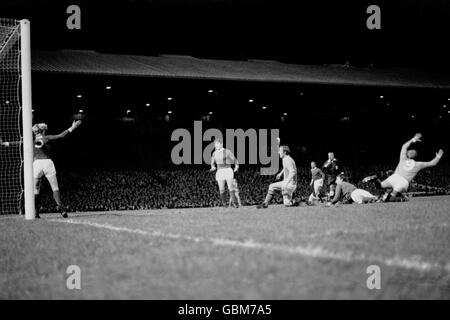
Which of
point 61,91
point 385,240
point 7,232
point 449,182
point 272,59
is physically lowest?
point 449,182

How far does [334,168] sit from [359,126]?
10354 mm

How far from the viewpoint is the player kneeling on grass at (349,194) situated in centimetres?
1602

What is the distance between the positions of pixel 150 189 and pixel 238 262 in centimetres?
1732

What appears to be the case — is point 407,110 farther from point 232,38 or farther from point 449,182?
point 232,38

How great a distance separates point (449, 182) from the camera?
1037 inches

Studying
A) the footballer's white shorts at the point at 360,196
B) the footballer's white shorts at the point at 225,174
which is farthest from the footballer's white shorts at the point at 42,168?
the footballer's white shorts at the point at 360,196

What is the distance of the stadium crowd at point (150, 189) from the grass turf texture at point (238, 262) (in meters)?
12.3

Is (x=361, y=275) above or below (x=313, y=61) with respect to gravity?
below


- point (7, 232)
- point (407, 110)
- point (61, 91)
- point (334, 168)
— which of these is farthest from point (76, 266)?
point (407, 110)

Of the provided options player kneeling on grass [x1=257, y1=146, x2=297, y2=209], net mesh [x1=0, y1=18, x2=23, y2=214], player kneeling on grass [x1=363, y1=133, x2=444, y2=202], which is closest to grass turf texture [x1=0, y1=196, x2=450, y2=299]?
player kneeling on grass [x1=257, y1=146, x2=297, y2=209]

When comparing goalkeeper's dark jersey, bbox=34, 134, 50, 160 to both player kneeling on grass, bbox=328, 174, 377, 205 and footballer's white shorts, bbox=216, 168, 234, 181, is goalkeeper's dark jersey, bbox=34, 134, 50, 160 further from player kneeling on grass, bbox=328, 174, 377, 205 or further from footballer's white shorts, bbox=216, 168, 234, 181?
player kneeling on grass, bbox=328, 174, 377, 205

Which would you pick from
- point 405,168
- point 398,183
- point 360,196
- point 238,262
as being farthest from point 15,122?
point 238,262

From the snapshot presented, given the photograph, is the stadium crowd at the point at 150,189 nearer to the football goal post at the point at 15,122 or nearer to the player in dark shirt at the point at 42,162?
the football goal post at the point at 15,122

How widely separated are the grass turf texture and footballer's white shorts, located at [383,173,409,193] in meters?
6.55
